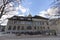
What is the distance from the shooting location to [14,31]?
2550 centimetres

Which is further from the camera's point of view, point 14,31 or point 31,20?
point 31,20

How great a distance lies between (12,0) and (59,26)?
19305mm

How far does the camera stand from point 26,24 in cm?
2733

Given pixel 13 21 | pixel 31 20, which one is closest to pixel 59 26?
pixel 31 20

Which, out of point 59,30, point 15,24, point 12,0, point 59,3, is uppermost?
point 12,0

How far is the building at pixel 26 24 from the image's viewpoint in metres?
26.1

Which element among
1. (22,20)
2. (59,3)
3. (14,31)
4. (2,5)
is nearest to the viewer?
(59,3)

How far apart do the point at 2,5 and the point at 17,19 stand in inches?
734

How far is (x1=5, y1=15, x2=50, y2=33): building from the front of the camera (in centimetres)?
2611

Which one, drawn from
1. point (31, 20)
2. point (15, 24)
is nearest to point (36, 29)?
point (31, 20)

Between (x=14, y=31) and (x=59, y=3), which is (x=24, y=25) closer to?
(x=14, y=31)

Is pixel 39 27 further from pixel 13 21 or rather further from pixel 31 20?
pixel 13 21

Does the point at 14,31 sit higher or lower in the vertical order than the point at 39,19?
lower

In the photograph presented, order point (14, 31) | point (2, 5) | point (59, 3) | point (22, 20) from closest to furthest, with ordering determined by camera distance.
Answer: point (59, 3) < point (2, 5) < point (14, 31) < point (22, 20)
